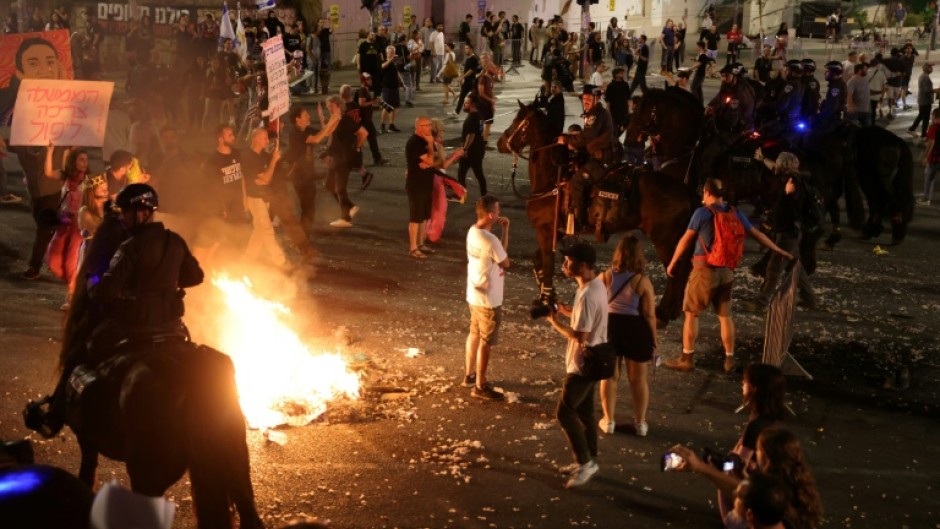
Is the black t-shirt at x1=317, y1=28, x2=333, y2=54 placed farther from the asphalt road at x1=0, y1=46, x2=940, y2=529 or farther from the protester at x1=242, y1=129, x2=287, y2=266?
the protester at x1=242, y1=129, x2=287, y2=266

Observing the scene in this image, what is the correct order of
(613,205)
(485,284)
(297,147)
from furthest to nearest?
(297,147)
(613,205)
(485,284)

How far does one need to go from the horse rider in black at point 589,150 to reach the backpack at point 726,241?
7.30ft

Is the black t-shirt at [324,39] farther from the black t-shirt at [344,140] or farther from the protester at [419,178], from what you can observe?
the protester at [419,178]

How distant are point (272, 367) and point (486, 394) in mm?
1876

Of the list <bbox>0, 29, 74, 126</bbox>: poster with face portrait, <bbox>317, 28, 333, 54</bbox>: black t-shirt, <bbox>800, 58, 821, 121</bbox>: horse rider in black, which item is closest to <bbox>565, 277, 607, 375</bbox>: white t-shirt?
<bbox>0, 29, 74, 126</bbox>: poster with face portrait

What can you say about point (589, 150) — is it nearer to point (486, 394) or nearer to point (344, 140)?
point (486, 394)

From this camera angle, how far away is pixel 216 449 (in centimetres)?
625

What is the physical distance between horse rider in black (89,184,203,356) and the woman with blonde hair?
344 centimetres

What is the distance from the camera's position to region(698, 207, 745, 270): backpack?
10344 mm

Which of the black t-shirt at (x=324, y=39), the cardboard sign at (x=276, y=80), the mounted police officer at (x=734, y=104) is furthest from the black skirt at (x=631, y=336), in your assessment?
the black t-shirt at (x=324, y=39)

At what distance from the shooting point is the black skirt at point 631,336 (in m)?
8.79

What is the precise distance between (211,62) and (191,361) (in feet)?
65.3

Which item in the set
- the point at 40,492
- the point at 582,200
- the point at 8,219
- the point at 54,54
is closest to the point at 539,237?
the point at 582,200

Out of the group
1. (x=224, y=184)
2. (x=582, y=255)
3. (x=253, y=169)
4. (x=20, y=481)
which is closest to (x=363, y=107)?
(x=253, y=169)
